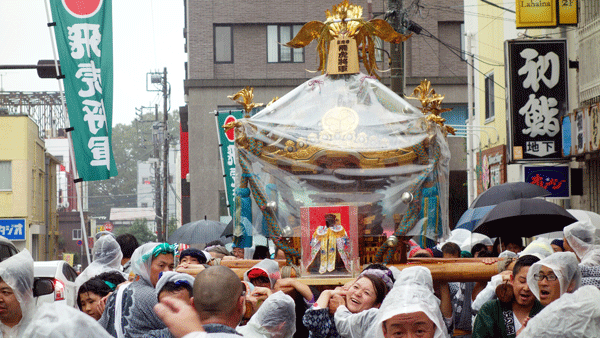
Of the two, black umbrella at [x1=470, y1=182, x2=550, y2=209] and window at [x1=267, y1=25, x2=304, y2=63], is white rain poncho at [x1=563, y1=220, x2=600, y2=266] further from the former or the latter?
window at [x1=267, y1=25, x2=304, y2=63]

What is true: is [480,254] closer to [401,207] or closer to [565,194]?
[401,207]

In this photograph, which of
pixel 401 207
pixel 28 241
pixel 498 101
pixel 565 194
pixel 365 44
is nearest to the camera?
pixel 401 207

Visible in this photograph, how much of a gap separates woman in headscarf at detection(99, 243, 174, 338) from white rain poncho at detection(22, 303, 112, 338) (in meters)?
1.92

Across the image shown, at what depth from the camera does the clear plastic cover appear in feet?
26.1

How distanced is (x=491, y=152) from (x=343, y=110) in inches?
494

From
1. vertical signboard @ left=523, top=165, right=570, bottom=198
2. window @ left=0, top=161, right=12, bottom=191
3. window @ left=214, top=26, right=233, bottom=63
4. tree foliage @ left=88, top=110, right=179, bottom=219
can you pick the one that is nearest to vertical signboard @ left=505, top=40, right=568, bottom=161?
vertical signboard @ left=523, top=165, right=570, bottom=198

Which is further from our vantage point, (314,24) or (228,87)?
(228,87)

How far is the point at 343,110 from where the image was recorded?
823cm

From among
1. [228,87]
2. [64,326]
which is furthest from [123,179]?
[64,326]

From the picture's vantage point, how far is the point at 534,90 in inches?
555

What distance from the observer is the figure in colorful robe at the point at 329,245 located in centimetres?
732

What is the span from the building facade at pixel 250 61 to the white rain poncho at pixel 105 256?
20.0m

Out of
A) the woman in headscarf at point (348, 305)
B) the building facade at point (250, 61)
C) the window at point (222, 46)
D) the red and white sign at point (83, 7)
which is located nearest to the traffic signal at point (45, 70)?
the red and white sign at point (83, 7)

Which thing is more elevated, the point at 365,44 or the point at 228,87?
the point at 228,87
